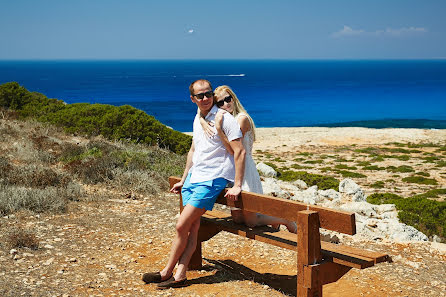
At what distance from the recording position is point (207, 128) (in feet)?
14.1

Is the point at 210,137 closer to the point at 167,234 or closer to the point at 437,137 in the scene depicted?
the point at 167,234

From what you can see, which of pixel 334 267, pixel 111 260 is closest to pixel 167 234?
pixel 111 260

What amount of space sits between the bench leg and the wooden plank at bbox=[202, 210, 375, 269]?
83 millimetres

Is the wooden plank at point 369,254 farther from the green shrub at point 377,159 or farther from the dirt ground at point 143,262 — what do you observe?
the green shrub at point 377,159

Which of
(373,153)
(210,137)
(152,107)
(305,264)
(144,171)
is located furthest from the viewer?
(152,107)

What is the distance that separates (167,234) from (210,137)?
2.33 meters

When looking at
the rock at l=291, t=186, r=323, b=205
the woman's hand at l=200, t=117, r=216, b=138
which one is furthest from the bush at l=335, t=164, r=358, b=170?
the woman's hand at l=200, t=117, r=216, b=138

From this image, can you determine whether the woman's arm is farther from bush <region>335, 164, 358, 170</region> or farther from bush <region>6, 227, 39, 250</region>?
bush <region>335, 164, 358, 170</region>

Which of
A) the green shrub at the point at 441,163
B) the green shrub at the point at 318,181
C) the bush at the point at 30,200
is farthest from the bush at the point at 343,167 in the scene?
the bush at the point at 30,200

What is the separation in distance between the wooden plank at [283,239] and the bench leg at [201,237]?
83 mm

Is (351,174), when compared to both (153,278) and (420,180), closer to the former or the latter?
(420,180)

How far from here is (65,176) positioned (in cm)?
809

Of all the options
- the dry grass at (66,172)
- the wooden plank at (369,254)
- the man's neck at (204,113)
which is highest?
the man's neck at (204,113)

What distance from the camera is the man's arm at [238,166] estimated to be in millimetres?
4137
